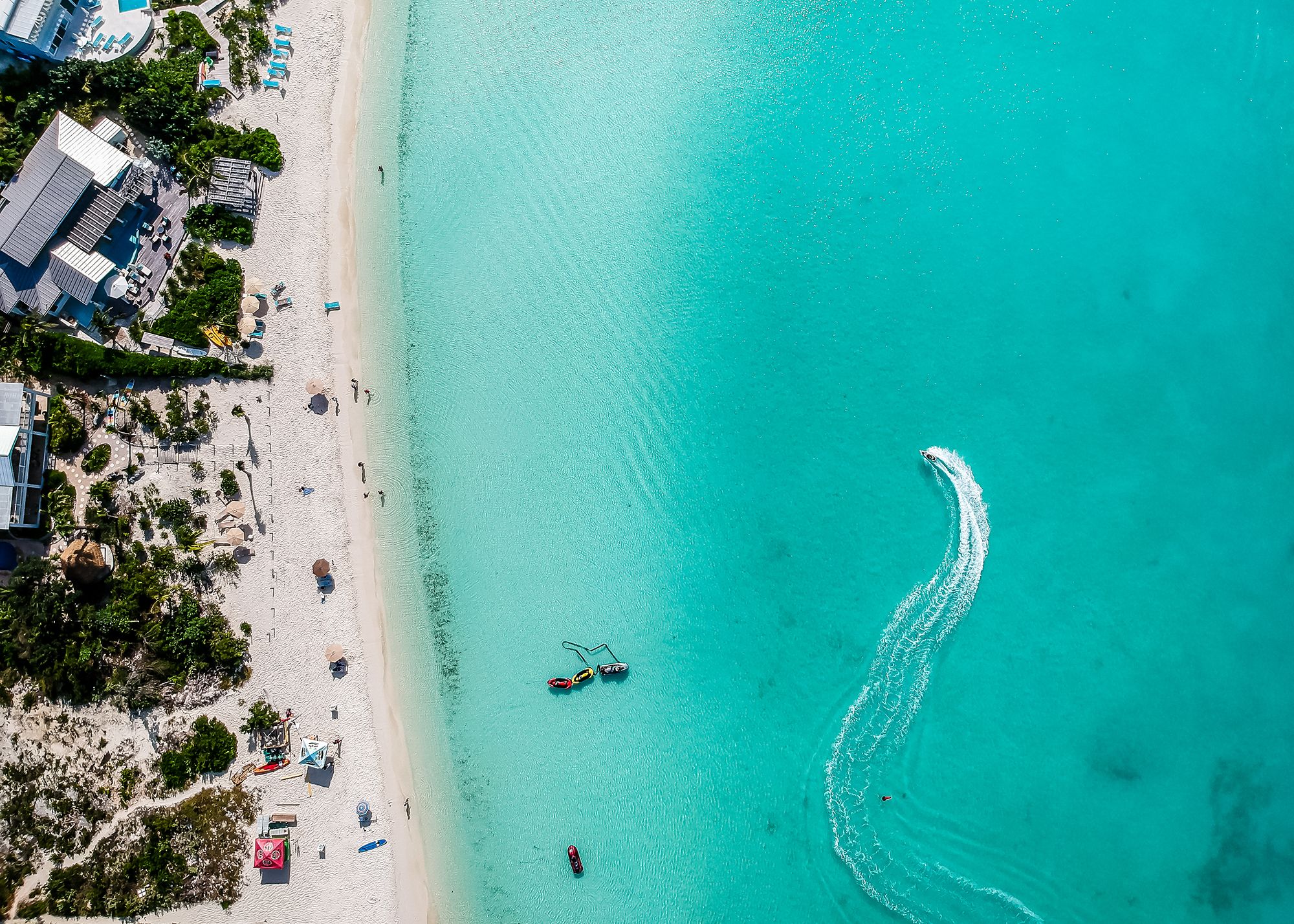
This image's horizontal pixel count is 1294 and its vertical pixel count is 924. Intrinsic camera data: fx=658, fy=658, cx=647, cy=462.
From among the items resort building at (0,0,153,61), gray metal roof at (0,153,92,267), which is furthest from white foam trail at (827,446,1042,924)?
resort building at (0,0,153,61)

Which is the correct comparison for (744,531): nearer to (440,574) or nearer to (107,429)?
(440,574)

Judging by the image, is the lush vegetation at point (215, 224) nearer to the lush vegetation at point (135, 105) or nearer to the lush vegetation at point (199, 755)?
the lush vegetation at point (135, 105)

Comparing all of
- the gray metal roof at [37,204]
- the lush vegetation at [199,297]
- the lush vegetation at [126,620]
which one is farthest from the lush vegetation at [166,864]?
Answer: the gray metal roof at [37,204]

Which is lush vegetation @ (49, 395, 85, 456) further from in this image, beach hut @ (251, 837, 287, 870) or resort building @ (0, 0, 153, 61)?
Answer: beach hut @ (251, 837, 287, 870)

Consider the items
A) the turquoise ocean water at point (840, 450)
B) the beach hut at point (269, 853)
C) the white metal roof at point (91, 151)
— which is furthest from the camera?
the turquoise ocean water at point (840, 450)

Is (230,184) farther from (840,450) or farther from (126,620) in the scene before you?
(840,450)

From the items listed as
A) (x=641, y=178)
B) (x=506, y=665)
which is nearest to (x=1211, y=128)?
(x=641, y=178)

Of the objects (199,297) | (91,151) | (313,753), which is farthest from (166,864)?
(91,151)
